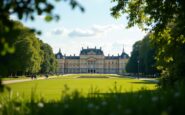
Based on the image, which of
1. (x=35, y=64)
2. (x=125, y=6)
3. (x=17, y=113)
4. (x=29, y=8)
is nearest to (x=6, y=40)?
(x=29, y=8)

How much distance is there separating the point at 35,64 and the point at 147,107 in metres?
77.5

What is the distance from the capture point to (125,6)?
68.9 feet

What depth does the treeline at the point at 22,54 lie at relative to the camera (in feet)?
18.9

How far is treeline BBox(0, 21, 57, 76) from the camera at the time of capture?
5.77 meters

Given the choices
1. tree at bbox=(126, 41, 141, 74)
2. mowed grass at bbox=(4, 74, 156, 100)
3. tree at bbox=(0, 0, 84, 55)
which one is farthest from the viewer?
tree at bbox=(126, 41, 141, 74)

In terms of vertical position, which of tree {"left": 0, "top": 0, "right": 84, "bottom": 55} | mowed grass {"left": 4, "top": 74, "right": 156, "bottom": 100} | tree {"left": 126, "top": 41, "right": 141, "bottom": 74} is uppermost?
tree {"left": 126, "top": 41, "right": 141, "bottom": 74}

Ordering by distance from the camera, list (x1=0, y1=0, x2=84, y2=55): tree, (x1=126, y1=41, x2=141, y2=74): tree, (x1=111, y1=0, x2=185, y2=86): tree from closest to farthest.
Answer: (x1=0, y1=0, x2=84, y2=55): tree
(x1=111, y1=0, x2=185, y2=86): tree
(x1=126, y1=41, x2=141, y2=74): tree

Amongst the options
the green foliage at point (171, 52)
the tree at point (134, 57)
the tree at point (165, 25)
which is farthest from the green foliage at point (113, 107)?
the tree at point (134, 57)

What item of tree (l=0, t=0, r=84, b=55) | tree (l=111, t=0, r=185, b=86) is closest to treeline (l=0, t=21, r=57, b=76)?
tree (l=0, t=0, r=84, b=55)

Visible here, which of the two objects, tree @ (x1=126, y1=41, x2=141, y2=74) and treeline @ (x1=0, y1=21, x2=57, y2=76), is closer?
treeline @ (x1=0, y1=21, x2=57, y2=76)

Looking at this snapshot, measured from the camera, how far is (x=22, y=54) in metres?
72.8

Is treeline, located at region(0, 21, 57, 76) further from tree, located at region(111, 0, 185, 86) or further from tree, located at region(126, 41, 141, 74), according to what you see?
tree, located at region(126, 41, 141, 74)

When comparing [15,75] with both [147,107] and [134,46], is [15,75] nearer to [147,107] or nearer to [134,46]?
[134,46]

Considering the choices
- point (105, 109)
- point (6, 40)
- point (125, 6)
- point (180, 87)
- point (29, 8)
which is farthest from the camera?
point (125, 6)
